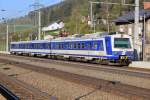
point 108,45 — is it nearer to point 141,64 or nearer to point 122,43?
point 122,43

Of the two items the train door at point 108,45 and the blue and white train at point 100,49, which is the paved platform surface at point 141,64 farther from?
the train door at point 108,45

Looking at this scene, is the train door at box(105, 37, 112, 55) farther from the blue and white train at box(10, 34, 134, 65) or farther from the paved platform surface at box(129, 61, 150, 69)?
the paved platform surface at box(129, 61, 150, 69)

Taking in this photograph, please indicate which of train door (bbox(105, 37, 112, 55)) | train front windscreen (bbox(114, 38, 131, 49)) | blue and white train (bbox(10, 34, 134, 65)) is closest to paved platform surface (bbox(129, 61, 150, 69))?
blue and white train (bbox(10, 34, 134, 65))

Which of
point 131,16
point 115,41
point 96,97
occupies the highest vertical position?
point 131,16

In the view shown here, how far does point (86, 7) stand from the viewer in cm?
12212

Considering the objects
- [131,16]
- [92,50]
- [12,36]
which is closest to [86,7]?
[12,36]

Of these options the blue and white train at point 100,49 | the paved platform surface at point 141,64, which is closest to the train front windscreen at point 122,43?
the blue and white train at point 100,49

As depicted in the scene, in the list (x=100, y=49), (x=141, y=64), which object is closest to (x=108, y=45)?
(x=100, y=49)

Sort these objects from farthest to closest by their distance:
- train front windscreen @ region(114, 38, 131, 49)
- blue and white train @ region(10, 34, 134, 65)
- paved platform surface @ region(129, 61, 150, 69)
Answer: train front windscreen @ region(114, 38, 131, 49) → blue and white train @ region(10, 34, 134, 65) → paved platform surface @ region(129, 61, 150, 69)

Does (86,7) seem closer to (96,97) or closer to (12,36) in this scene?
(12,36)

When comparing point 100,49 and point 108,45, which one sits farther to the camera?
point 100,49

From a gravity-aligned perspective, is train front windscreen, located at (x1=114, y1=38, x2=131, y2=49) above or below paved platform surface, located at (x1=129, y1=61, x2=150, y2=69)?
above

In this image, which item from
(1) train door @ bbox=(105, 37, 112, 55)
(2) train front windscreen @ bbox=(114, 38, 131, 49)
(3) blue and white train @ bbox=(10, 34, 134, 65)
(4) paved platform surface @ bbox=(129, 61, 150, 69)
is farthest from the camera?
(2) train front windscreen @ bbox=(114, 38, 131, 49)

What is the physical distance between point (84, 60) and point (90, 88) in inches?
1045
